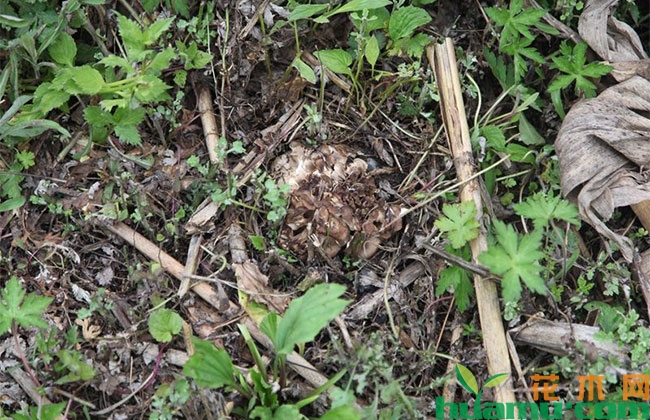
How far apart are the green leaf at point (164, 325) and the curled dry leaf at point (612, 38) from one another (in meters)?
1.93

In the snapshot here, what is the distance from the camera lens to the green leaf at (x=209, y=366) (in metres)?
2.20

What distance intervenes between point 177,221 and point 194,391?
0.64 m

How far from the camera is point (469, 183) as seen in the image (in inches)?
104

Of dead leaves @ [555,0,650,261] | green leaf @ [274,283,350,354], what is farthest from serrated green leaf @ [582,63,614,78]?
green leaf @ [274,283,350,354]

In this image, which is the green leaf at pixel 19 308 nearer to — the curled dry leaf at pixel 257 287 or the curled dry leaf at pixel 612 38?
the curled dry leaf at pixel 257 287

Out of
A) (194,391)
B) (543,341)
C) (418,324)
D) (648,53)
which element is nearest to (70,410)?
(194,391)

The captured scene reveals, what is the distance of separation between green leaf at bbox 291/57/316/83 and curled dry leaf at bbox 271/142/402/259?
0.28 m

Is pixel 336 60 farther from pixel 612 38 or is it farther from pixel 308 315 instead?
pixel 612 38

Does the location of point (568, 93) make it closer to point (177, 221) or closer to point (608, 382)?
point (608, 382)

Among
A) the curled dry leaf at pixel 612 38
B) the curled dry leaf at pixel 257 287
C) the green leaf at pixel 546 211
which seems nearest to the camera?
the green leaf at pixel 546 211

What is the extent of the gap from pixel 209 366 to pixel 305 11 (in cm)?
138

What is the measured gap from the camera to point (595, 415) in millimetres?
2293

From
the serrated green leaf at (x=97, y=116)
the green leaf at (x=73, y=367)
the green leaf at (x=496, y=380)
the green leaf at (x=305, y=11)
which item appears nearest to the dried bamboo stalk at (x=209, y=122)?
the serrated green leaf at (x=97, y=116)

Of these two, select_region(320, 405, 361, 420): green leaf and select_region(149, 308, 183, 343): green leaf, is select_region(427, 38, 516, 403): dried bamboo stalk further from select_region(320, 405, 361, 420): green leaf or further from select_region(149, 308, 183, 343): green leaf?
select_region(149, 308, 183, 343): green leaf
